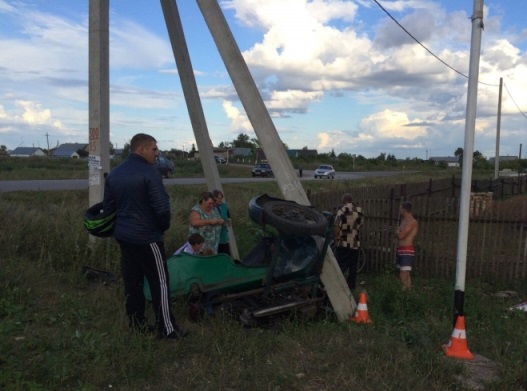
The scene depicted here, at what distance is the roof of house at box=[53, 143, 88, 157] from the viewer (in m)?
99.2

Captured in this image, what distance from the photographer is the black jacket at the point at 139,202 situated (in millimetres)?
4504

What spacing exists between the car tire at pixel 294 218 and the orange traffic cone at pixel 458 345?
4.74 ft

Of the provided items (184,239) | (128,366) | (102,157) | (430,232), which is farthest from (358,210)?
(128,366)

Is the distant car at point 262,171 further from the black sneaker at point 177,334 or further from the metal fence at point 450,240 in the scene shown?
the black sneaker at point 177,334

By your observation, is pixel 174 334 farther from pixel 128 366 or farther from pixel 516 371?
pixel 516 371

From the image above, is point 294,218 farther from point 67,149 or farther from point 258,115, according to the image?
point 67,149

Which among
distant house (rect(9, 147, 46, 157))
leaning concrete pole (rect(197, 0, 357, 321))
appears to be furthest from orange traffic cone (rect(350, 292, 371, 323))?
distant house (rect(9, 147, 46, 157))

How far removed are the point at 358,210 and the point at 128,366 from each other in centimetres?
482

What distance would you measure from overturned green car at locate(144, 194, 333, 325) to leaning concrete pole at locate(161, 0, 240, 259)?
8.85ft

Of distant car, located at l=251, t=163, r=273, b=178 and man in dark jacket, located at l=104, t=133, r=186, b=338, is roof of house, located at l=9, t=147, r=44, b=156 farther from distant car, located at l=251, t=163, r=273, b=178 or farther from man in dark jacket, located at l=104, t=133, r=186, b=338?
man in dark jacket, located at l=104, t=133, r=186, b=338

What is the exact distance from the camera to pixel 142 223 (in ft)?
14.9

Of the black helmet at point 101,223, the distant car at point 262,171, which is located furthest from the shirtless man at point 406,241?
the distant car at point 262,171

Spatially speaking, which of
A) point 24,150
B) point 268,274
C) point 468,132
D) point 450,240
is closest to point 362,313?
point 268,274

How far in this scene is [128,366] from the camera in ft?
12.9
